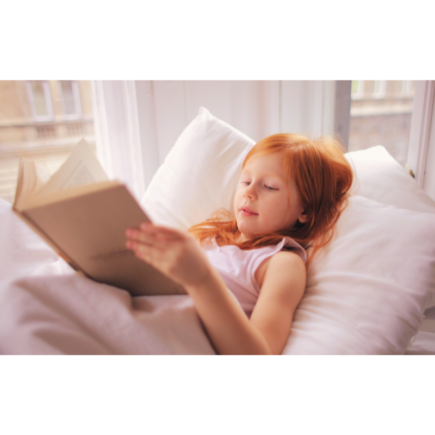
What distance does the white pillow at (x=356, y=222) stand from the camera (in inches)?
24.5

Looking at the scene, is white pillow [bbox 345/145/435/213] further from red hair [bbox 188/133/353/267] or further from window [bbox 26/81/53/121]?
window [bbox 26/81/53/121]

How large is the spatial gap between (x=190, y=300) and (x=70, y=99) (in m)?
0.95

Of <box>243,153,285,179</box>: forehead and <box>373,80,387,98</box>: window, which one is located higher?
<box>373,80,387,98</box>: window

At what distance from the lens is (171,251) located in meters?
0.49

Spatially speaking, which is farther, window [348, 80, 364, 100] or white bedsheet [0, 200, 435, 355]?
window [348, 80, 364, 100]

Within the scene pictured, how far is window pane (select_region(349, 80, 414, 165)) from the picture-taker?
1107 mm

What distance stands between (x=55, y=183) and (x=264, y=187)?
41cm

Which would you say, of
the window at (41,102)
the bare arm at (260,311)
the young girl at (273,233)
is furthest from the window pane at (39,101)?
the bare arm at (260,311)

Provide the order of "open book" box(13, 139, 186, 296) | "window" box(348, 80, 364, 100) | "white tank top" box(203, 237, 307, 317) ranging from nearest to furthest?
"open book" box(13, 139, 186, 296), "white tank top" box(203, 237, 307, 317), "window" box(348, 80, 364, 100)

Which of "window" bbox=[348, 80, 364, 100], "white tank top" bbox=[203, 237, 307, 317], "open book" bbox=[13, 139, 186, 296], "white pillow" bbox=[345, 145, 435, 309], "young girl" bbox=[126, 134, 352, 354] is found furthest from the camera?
"window" bbox=[348, 80, 364, 100]

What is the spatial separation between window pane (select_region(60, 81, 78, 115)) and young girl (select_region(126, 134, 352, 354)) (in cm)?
66

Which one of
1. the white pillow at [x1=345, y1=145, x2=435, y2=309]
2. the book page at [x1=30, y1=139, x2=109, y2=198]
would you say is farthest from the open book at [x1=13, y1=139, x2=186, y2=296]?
the white pillow at [x1=345, y1=145, x2=435, y2=309]
